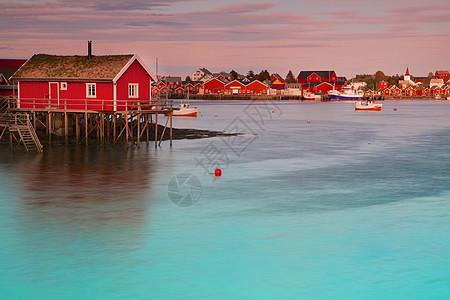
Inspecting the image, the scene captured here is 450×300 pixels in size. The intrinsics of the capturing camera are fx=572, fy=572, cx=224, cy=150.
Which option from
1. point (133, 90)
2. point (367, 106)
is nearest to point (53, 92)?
point (133, 90)

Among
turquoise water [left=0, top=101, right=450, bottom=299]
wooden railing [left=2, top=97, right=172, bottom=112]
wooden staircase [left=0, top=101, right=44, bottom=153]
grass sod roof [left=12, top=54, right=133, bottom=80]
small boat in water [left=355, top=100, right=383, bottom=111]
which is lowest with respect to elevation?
turquoise water [left=0, top=101, right=450, bottom=299]

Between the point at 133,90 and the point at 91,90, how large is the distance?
3.46 m

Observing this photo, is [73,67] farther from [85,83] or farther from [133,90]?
[133,90]

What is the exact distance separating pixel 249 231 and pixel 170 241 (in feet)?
10.3

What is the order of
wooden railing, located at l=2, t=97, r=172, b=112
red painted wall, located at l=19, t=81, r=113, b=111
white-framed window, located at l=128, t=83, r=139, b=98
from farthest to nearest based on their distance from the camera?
white-framed window, located at l=128, t=83, r=139, b=98, red painted wall, located at l=19, t=81, r=113, b=111, wooden railing, located at l=2, t=97, r=172, b=112

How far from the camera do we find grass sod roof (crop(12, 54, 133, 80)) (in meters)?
46.0

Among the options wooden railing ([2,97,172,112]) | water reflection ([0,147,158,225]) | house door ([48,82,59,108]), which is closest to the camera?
water reflection ([0,147,158,225])

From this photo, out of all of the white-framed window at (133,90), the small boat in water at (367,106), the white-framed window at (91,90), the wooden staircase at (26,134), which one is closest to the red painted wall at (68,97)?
the white-framed window at (91,90)

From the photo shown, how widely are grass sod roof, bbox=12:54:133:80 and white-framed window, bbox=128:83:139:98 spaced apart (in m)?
2.04

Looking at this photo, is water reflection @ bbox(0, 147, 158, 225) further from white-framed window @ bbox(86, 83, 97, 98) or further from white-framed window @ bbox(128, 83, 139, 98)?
white-framed window @ bbox(128, 83, 139, 98)

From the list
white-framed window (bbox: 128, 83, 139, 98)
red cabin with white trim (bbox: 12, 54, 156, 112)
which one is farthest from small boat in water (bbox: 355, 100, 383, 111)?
white-framed window (bbox: 128, 83, 139, 98)

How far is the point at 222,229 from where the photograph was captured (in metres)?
22.2

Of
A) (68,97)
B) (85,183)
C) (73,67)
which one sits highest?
(73,67)

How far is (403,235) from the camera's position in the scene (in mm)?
21594
